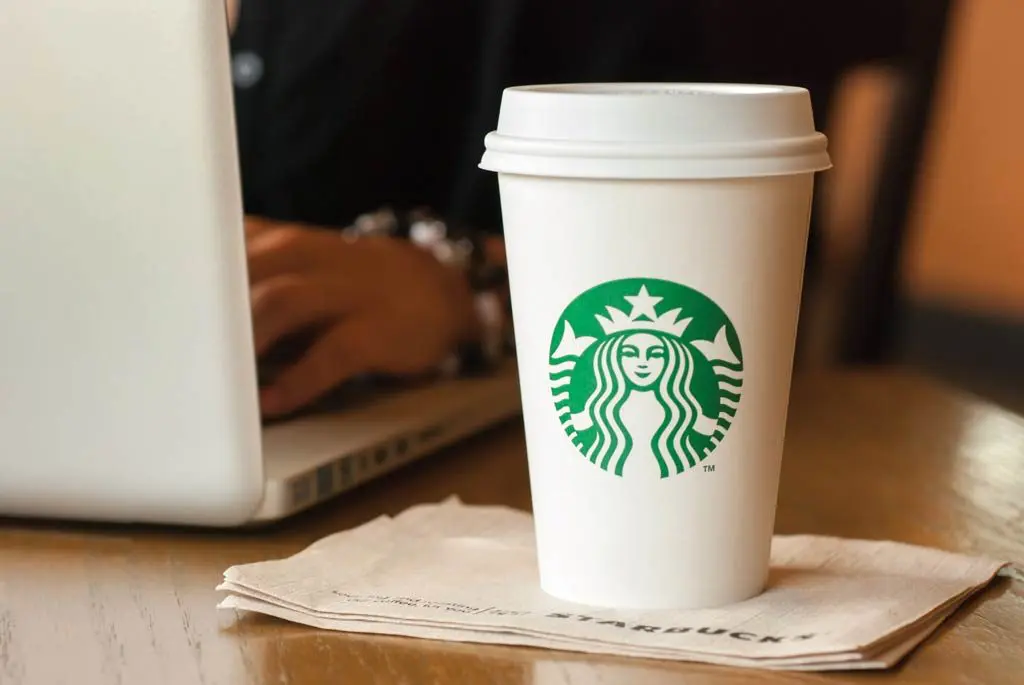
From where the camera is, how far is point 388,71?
1.22 meters

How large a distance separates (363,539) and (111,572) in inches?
5.0

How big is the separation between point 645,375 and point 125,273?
0.27 meters

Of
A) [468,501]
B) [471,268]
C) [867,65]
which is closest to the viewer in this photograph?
[468,501]

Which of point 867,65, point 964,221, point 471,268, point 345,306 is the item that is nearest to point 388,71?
point 471,268

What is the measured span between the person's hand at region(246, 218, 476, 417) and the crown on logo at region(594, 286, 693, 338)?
359mm

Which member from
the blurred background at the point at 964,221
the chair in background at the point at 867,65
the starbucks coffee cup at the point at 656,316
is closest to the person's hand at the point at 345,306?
the starbucks coffee cup at the point at 656,316

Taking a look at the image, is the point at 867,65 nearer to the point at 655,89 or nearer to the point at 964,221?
the point at 655,89

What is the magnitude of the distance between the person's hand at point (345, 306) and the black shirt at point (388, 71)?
0.25 m

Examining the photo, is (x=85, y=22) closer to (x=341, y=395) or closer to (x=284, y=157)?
(x=341, y=395)

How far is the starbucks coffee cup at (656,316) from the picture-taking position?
503 millimetres

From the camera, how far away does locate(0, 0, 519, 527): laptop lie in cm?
59

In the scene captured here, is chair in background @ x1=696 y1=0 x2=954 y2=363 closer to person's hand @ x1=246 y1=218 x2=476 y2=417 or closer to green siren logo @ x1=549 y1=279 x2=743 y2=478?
person's hand @ x1=246 y1=218 x2=476 y2=417

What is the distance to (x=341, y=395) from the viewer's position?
896 millimetres

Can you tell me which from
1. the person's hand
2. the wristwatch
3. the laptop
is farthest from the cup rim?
the wristwatch
